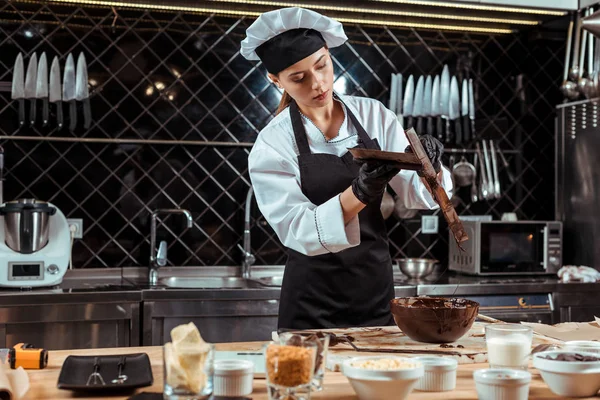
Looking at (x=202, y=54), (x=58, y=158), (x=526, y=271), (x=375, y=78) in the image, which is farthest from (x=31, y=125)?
(x=526, y=271)

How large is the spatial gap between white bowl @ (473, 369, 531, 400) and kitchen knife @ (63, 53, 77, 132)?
9.57 feet

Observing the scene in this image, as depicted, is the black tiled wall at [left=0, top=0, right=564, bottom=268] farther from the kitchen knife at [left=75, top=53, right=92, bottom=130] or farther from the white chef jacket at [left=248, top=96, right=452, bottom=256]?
the white chef jacket at [left=248, top=96, right=452, bottom=256]

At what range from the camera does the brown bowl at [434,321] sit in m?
1.84

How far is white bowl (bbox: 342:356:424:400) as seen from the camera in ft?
4.44

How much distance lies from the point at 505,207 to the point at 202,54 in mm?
2005

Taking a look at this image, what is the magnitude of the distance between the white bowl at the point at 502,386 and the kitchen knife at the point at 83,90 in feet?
9.55

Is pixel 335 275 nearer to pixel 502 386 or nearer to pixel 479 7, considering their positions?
pixel 502 386

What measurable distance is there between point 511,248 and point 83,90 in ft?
7.78

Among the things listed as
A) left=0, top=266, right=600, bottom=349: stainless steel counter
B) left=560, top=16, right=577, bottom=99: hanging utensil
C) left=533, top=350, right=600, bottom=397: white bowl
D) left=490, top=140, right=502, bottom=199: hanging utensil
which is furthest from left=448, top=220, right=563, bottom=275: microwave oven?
left=533, top=350, right=600, bottom=397: white bowl

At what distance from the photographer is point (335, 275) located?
95.8 inches

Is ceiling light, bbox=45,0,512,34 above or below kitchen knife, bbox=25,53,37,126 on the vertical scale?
above

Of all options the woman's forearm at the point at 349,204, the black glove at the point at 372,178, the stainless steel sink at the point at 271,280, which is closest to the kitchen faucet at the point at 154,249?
the stainless steel sink at the point at 271,280

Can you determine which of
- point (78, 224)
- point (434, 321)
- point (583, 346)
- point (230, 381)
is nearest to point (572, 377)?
point (583, 346)

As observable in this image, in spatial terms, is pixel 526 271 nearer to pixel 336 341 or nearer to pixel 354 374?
pixel 336 341
